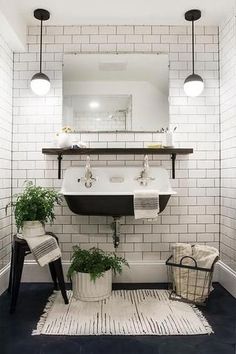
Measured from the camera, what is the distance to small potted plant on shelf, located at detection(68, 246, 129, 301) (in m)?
2.15

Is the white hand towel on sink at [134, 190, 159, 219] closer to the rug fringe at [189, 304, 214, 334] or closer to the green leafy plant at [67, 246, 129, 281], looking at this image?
the green leafy plant at [67, 246, 129, 281]

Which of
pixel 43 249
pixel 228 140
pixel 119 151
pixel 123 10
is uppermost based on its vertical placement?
pixel 123 10

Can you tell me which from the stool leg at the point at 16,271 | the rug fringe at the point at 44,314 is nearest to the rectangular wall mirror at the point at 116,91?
the stool leg at the point at 16,271

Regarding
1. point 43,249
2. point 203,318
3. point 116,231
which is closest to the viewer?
point 203,318

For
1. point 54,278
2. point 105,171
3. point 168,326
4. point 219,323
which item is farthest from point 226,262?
point 54,278

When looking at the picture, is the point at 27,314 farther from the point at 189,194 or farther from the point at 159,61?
the point at 159,61

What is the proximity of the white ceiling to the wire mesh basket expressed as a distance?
204cm

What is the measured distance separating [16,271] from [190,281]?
132 cm

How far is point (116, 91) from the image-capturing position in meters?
2.59

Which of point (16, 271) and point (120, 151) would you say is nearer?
point (16, 271)

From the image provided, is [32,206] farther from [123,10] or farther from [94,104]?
[123,10]

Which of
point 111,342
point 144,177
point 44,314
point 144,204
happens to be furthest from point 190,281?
point 44,314

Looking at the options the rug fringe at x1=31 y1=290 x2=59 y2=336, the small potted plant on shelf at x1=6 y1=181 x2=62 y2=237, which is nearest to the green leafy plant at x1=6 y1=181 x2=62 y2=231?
the small potted plant on shelf at x1=6 y1=181 x2=62 y2=237

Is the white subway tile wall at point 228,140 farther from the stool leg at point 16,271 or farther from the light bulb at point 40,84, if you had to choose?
the stool leg at point 16,271
